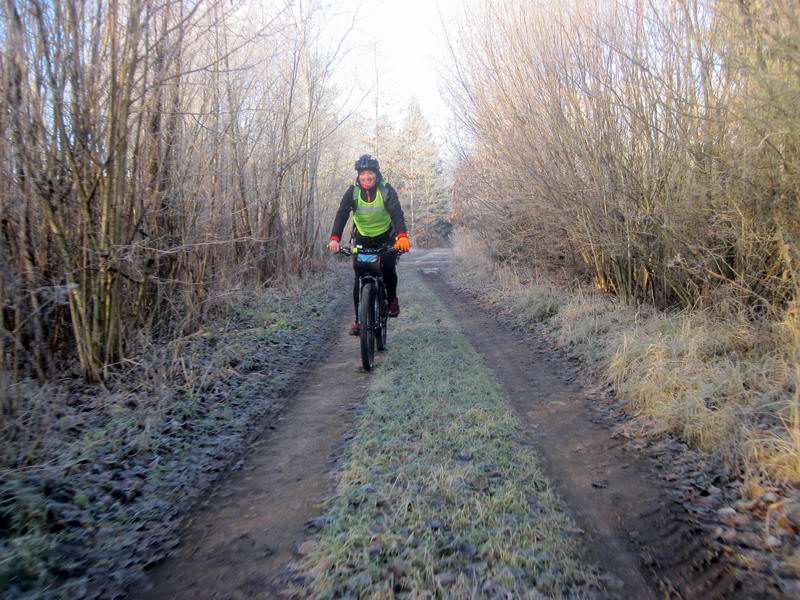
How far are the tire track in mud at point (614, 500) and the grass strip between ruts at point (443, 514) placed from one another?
161mm

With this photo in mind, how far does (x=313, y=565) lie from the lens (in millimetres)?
2822

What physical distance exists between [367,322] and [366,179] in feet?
5.94

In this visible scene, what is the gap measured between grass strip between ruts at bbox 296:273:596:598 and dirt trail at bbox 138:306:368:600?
20 cm

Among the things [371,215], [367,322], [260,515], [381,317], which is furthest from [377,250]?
[260,515]

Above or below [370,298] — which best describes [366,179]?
above

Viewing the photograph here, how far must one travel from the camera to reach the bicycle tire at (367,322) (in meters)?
6.49

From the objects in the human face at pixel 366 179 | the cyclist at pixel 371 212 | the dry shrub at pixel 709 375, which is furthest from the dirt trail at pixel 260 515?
the human face at pixel 366 179

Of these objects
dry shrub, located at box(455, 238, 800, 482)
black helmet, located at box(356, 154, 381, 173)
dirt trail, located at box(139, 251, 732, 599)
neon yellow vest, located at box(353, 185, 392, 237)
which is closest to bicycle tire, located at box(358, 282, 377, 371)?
dirt trail, located at box(139, 251, 732, 599)

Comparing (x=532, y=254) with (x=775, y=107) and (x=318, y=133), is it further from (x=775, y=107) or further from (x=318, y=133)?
(x=775, y=107)

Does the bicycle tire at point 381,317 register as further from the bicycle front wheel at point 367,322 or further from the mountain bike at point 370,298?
the bicycle front wheel at point 367,322

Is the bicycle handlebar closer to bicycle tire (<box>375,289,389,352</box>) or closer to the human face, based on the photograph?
bicycle tire (<box>375,289,389,352</box>)

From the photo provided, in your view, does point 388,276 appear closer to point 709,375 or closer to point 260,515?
point 709,375

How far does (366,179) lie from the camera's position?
22.9 ft

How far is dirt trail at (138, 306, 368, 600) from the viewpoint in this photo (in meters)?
2.76
